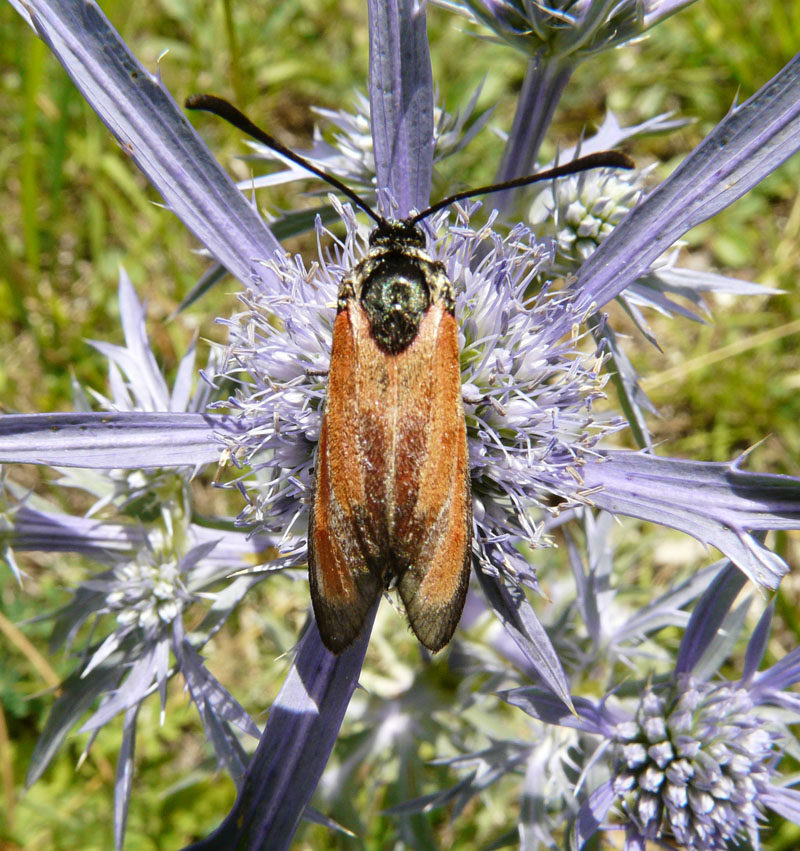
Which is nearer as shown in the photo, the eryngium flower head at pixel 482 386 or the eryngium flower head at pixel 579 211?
the eryngium flower head at pixel 482 386

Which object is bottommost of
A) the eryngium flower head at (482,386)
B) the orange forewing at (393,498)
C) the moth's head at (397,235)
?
the orange forewing at (393,498)

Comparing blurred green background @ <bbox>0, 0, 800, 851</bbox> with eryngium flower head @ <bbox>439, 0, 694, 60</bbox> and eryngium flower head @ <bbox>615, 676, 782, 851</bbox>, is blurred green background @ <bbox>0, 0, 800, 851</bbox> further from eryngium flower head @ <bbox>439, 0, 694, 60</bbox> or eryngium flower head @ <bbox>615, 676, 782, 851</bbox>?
eryngium flower head @ <bbox>439, 0, 694, 60</bbox>

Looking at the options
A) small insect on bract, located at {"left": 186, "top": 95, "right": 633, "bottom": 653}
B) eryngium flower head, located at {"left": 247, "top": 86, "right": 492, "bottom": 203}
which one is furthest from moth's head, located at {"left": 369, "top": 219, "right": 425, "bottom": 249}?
eryngium flower head, located at {"left": 247, "top": 86, "right": 492, "bottom": 203}

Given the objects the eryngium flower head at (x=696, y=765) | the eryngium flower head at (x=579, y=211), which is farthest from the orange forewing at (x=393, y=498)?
the eryngium flower head at (x=696, y=765)

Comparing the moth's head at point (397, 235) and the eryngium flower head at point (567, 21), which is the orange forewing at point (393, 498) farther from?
the eryngium flower head at point (567, 21)

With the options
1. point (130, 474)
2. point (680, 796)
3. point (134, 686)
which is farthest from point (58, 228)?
point (680, 796)

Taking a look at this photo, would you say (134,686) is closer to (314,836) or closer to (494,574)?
(494,574)
